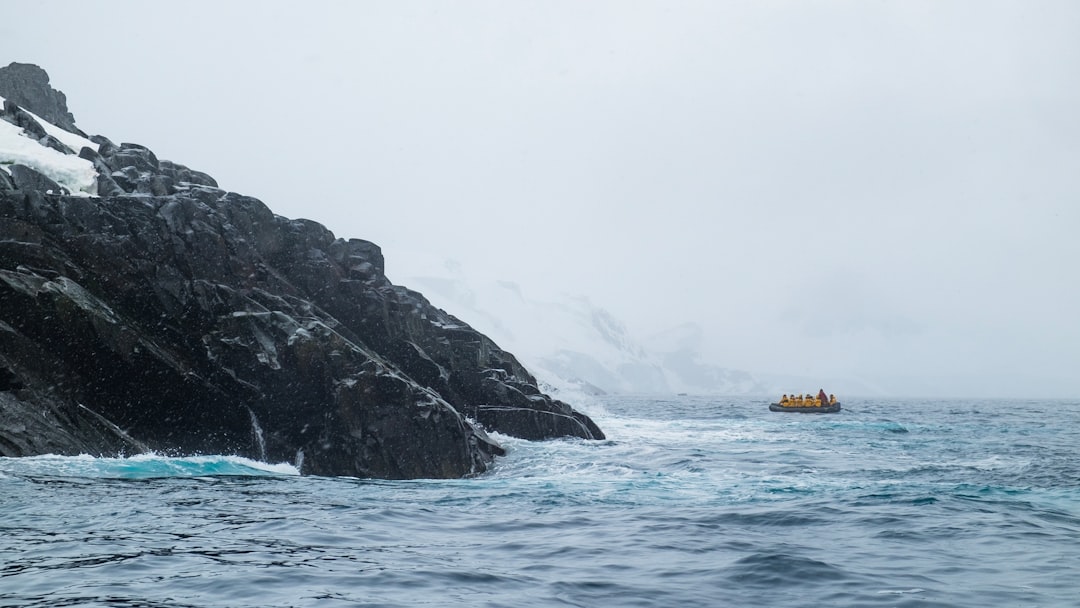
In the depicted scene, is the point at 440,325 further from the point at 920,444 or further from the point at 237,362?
the point at 920,444

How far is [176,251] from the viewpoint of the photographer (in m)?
29.6

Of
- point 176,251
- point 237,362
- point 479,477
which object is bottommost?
point 479,477

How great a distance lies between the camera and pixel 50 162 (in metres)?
35.6

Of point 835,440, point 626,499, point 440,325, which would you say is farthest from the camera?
point 835,440

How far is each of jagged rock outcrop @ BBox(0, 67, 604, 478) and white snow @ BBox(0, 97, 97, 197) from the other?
1.12m

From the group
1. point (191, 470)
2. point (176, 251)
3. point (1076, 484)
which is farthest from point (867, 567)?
point (176, 251)

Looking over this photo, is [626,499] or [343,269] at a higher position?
[343,269]

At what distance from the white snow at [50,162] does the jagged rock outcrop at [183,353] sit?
1124 mm

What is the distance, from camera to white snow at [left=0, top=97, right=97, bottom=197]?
3428 cm

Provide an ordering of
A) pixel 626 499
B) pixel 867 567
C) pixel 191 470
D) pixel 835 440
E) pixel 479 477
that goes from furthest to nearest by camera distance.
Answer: pixel 835 440 → pixel 479 477 → pixel 191 470 → pixel 626 499 → pixel 867 567

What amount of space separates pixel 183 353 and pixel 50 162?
14.8m

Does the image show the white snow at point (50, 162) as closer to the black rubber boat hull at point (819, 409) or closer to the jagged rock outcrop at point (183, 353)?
the jagged rock outcrop at point (183, 353)

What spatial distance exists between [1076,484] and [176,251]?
3168cm

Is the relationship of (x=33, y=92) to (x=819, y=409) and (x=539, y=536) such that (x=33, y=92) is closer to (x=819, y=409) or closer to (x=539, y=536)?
(x=539, y=536)
